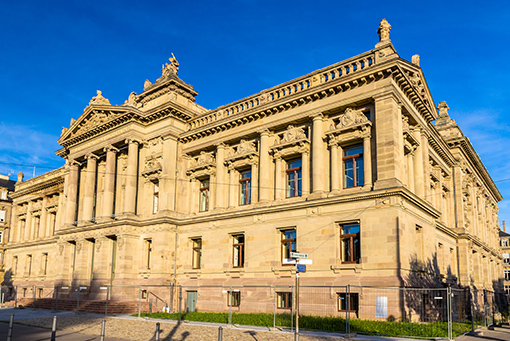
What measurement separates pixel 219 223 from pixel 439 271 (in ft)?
49.8

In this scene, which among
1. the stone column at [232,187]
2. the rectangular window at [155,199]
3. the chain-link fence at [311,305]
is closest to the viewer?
the chain-link fence at [311,305]

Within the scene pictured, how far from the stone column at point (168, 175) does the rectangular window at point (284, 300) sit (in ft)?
36.9

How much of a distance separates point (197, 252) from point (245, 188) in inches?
238

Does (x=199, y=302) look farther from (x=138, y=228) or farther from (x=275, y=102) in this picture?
(x=275, y=102)

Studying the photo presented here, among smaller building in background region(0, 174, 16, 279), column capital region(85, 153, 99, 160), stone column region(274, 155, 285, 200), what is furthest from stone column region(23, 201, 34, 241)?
stone column region(274, 155, 285, 200)

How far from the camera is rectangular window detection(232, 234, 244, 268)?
30141 mm

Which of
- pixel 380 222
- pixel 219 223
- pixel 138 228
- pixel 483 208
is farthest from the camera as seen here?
pixel 483 208

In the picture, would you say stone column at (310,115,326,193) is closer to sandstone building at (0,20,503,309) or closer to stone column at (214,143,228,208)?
sandstone building at (0,20,503,309)

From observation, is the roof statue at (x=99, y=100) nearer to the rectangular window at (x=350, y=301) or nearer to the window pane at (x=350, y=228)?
the window pane at (x=350, y=228)

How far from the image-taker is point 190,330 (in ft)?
67.4

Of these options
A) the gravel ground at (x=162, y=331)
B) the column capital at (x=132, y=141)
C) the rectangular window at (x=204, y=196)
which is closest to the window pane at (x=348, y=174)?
the gravel ground at (x=162, y=331)

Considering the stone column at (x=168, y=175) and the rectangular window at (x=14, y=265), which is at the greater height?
the stone column at (x=168, y=175)

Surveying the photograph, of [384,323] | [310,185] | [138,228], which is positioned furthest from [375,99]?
[138,228]

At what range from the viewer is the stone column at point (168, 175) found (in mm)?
33625
